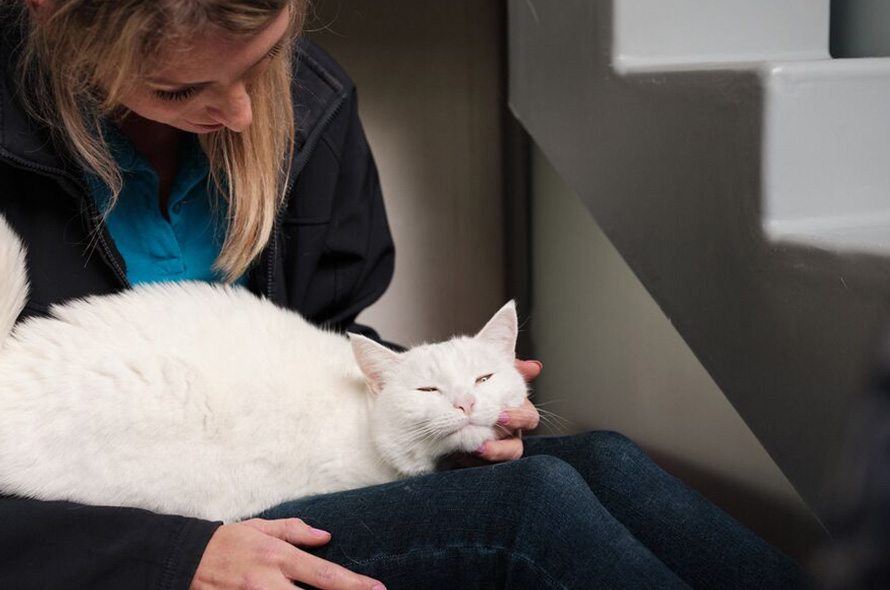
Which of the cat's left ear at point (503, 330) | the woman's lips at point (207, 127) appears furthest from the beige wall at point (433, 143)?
the cat's left ear at point (503, 330)

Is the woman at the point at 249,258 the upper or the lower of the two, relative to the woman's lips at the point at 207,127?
lower

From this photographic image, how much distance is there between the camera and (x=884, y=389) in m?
0.50

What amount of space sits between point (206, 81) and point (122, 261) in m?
0.33

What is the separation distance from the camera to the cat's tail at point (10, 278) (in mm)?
1061

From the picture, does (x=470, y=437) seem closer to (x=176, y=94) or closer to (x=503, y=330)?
(x=503, y=330)

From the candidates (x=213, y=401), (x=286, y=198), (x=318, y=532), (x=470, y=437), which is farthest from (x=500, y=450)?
(x=286, y=198)

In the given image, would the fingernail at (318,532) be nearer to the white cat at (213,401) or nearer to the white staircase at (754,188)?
the white cat at (213,401)

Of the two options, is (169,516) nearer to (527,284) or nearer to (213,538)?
(213,538)

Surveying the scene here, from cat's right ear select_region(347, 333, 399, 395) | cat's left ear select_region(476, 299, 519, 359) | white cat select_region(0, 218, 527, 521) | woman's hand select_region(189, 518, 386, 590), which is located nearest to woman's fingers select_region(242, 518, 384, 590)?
woman's hand select_region(189, 518, 386, 590)

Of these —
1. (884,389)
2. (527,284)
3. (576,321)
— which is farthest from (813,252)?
(527,284)

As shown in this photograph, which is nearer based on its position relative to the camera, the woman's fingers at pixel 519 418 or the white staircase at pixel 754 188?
the white staircase at pixel 754 188

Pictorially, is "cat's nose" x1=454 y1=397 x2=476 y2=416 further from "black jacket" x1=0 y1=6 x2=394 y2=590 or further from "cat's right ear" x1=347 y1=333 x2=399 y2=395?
"black jacket" x1=0 y1=6 x2=394 y2=590

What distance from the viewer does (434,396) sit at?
117cm

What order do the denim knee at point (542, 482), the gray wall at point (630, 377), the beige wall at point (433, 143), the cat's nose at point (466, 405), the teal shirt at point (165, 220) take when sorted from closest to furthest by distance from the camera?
the denim knee at point (542, 482) → the cat's nose at point (466, 405) → the teal shirt at point (165, 220) → the gray wall at point (630, 377) → the beige wall at point (433, 143)
